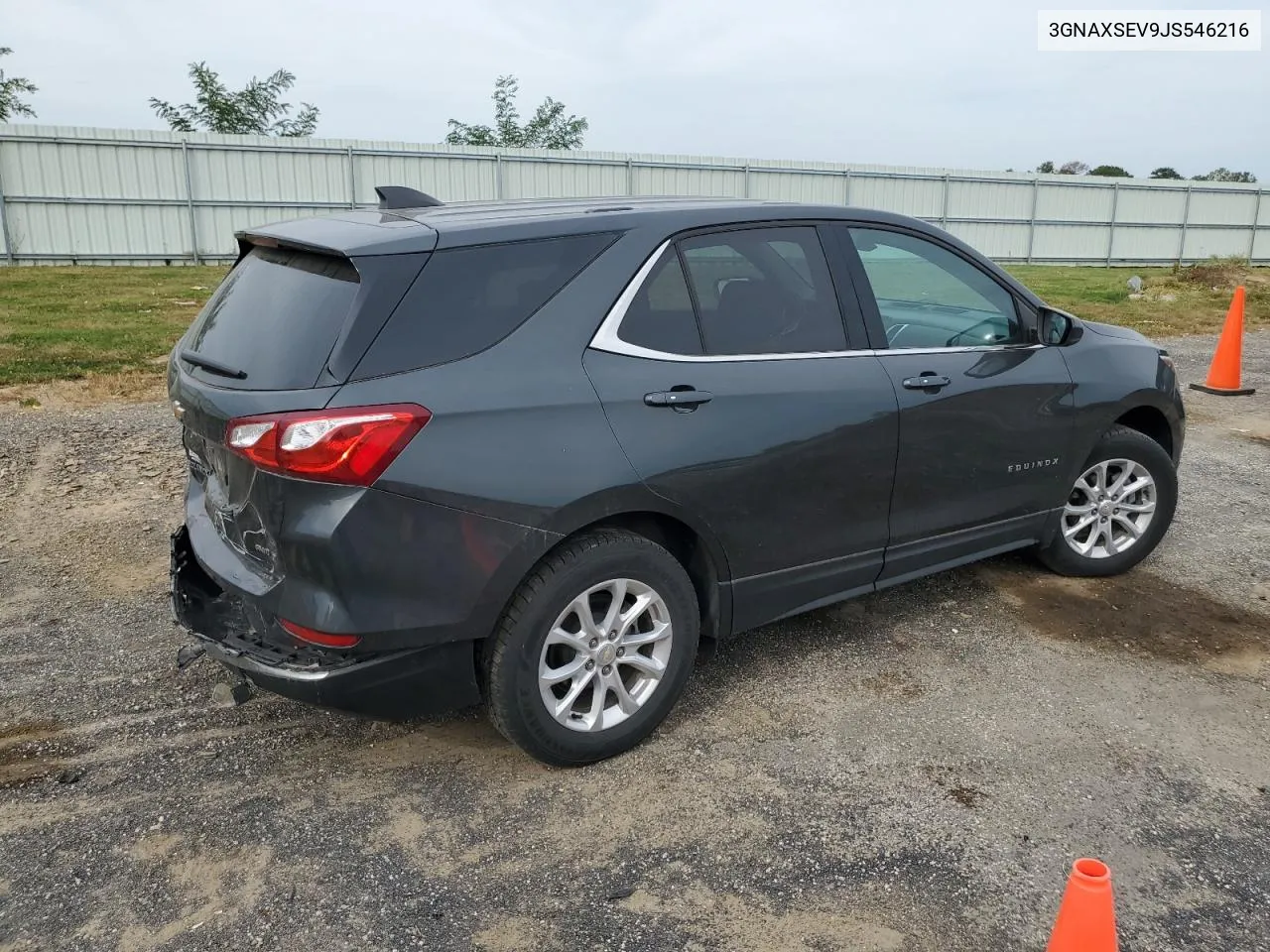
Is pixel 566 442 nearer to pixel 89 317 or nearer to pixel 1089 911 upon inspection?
pixel 1089 911

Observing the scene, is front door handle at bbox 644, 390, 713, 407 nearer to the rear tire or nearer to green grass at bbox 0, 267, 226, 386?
the rear tire

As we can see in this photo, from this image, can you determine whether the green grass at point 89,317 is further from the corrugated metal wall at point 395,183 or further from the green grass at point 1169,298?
the green grass at point 1169,298

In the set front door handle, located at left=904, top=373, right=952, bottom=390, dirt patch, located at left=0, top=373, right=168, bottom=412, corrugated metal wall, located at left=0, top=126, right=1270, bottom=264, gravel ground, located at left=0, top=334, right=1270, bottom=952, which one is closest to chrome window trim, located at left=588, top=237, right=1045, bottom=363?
front door handle, located at left=904, top=373, right=952, bottom=390

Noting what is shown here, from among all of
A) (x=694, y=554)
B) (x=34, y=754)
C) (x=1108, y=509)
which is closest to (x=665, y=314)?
(x=694, y=554)

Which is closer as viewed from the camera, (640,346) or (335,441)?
(335,441)

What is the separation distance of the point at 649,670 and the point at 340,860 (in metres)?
1.09

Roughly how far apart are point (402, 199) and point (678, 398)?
1.37 m

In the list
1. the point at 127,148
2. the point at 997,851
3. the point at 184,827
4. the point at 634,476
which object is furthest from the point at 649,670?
the point at 127,148

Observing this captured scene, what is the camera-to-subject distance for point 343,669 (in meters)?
2.83

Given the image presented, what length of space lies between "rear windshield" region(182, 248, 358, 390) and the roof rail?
1.69 feet

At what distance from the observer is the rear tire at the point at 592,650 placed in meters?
3.01

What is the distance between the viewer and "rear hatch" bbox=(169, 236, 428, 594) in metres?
2.77

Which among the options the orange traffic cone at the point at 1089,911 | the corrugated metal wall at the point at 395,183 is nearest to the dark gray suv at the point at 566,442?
the orange traffic cone at the point at 1089,911

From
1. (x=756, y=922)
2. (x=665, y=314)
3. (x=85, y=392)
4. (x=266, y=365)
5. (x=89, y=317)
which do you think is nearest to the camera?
(x=756, y=922)
